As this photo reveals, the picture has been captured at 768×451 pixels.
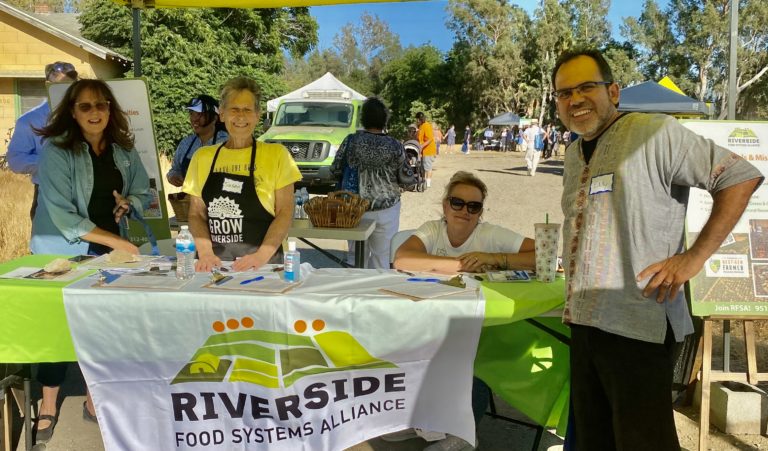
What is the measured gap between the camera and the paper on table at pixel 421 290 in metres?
2.68

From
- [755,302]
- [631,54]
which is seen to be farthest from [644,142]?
[631,54]

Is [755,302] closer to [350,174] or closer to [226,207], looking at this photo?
[226,207]

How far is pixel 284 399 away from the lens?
2662mm

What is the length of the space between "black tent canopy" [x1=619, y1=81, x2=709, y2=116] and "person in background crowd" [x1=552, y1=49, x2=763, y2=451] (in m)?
14.2

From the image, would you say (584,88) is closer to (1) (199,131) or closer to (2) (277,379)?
(2) (277,379)

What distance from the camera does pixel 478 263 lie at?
3111mm

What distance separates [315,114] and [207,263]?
11450mm

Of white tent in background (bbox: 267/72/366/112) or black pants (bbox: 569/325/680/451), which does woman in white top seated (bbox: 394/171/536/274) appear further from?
white tent in background (bbox: 267/72/366/112)

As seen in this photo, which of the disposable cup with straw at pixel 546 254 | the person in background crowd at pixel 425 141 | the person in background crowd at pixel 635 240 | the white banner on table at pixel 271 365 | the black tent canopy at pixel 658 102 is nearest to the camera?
the person in background crowd at pixel 635 240

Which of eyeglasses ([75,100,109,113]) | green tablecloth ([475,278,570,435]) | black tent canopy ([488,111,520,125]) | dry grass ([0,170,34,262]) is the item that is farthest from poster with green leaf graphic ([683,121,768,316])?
black tent canopy ([488,111,520,125])

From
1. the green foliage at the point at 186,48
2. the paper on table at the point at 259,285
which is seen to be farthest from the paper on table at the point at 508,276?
the green foliage at the point at 186,48

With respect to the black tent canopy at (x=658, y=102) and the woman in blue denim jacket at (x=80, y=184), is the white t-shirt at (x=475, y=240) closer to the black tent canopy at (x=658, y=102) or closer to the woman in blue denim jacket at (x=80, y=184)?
the woman in blue denim jacket at (x=80, y=184)

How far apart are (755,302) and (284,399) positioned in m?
2.32

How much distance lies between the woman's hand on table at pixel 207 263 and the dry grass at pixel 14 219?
170 inches
